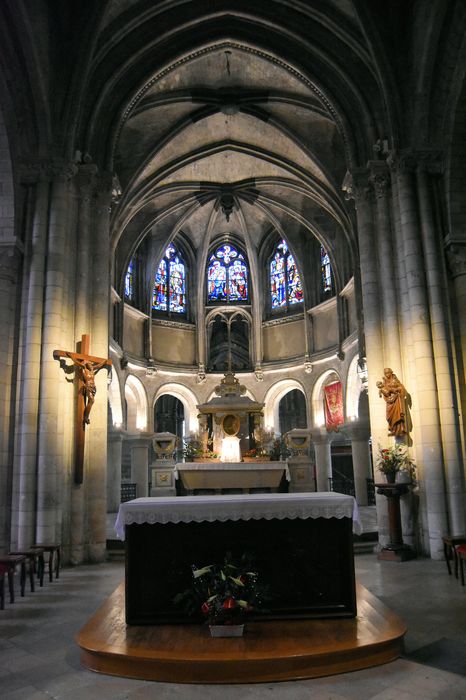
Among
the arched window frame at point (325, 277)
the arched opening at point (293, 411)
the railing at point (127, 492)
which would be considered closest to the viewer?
the railing at point (127, 492)

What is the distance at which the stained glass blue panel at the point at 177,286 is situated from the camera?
28156 millimetres

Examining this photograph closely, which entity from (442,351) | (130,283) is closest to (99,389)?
(442,351)

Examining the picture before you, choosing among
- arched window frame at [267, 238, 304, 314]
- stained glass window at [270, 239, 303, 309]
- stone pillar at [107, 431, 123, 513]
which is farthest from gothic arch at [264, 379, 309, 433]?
stone pillar at [107, 431, 123, 513]

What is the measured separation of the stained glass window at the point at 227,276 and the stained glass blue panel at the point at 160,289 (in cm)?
225

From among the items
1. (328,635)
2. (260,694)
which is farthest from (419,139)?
(260,694)

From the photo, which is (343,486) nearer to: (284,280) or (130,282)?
(284,280)

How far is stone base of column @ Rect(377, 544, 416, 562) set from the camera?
36.1ft

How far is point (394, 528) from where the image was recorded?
11.3 metres

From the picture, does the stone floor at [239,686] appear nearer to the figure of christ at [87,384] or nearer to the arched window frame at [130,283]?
the figure of christ at [87,384]

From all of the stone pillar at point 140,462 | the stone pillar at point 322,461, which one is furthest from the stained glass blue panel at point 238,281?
the stone pillar at point 140,462

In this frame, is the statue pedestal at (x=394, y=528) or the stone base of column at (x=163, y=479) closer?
the statue pedestal at (x=394, y=528)

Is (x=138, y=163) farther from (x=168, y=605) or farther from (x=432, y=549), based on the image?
(x=168, y=605)

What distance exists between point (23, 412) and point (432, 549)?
324 inches

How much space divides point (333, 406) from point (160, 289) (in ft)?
31.9
